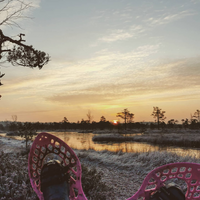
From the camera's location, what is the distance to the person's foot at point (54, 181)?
205 cm

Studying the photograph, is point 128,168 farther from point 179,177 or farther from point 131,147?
point 131,147

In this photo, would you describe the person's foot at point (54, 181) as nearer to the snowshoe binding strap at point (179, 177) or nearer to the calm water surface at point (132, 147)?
the snowshoe binding strap at point (179, 177)

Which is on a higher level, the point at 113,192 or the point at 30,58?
the point at 30,58

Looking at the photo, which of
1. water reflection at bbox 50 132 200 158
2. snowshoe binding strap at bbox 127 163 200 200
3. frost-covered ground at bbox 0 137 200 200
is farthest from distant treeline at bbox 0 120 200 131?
snowshoe binding strap at bbox 127 163 200 200

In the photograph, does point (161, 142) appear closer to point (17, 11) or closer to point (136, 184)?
point (136, 184)

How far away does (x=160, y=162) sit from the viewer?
10.5m

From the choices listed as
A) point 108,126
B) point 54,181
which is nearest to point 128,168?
point 54,181

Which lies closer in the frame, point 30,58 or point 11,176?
point 11,176

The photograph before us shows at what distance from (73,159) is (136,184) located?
6.24 m

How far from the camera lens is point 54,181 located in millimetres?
2086

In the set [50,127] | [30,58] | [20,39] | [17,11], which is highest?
[17,11]

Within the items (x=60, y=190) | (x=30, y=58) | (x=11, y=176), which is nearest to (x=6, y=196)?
(x=11, y=176)

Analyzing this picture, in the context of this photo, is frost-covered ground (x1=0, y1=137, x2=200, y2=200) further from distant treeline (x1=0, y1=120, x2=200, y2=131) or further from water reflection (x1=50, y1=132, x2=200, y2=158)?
distant treeline (x1=0, y1=120, x2=200, y2=131)

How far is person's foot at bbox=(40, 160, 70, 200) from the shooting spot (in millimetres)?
2047
